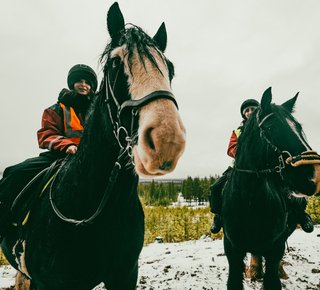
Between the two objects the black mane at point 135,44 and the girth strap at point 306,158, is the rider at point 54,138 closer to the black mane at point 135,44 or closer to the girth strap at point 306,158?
the black mane at point 135,44

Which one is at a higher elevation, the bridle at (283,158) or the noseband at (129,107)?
the noseband at (129,107)

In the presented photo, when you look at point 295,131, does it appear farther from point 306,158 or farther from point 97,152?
point 97,152

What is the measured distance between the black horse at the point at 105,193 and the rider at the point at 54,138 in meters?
0.30

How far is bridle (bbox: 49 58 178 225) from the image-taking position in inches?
49.6

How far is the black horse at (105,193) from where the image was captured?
4.84 ft

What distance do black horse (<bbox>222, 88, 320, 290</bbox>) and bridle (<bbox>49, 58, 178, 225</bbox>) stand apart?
95.1 inches

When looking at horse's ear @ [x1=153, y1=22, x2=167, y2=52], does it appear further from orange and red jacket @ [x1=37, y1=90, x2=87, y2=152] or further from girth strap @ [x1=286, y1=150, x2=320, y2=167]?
girth strap @ [x1=286, y1=150, x2=320, y2=167]

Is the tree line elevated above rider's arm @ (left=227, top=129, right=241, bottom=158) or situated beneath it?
situated beneath

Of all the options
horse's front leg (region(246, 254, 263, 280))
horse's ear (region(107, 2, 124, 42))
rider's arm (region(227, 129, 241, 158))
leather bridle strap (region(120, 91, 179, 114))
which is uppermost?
horse's ear (region(107, 2, 124, 42))

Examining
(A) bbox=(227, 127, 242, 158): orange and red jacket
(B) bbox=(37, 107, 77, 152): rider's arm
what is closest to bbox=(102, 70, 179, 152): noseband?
(B) bbox=(37, 107, 77, 152): rider's arm

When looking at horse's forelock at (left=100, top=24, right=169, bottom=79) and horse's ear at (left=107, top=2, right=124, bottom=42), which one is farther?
horse's ear at (left=107, top=2, right=124, bottom=42)

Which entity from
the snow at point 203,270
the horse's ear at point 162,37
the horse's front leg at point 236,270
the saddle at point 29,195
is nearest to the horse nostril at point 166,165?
the horse's ear at point 162,37

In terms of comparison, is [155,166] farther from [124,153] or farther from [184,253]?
[184,253]

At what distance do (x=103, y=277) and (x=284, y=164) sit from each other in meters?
2.75
